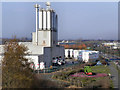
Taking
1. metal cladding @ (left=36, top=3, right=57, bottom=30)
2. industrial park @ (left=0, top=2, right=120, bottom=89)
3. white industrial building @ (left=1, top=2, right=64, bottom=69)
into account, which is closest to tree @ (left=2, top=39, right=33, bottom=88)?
industrial park @ (left=0, top=2, right=120, bottom=89)

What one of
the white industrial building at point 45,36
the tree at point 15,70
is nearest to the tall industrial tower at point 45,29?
the white industrial building at point 45,36

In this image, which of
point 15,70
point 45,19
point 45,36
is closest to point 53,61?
point 45,36

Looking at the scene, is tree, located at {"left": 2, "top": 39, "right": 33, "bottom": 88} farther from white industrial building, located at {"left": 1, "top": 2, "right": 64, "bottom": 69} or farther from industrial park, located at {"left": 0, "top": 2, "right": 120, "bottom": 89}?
white industrial building, located at {"left": 1, "top": 2, "right": 64, "bottom": 69}

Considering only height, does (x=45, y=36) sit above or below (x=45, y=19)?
below

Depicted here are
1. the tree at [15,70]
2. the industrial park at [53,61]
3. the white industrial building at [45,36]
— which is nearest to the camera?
the tree at [15,70]

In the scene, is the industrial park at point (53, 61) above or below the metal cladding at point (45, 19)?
below

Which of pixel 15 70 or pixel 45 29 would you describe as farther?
pixel 45 29

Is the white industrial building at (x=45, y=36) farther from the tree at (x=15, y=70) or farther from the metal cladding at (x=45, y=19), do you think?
the tree at (x=15, y=70)

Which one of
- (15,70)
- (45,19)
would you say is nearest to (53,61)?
(45,19)

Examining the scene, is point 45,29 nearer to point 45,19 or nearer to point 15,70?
point 45,19

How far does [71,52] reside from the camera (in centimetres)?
1744

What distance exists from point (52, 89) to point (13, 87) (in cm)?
78

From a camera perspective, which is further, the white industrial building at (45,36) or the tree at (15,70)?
the white industrial building at (45,36)

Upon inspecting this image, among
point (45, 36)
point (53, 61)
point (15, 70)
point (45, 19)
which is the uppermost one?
point (45, 19)
